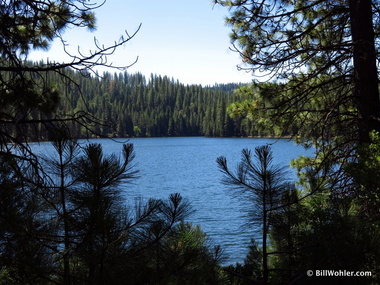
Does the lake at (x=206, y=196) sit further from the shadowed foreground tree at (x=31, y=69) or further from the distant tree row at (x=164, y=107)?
the distant tree row at (x=164, y=107)

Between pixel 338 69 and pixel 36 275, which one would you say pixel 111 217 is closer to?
pixel 36 275

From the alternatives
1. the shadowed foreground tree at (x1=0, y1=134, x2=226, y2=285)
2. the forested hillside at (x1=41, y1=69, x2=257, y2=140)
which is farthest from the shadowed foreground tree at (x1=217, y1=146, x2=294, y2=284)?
the forested hillside at (x1=41, y1=69, x2=257, y2=140)

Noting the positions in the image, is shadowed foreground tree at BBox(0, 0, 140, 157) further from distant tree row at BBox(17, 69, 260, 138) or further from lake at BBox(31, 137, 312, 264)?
distant tree row at BBox(17, 69, 260, 138)

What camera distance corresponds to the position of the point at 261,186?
3.30 metres

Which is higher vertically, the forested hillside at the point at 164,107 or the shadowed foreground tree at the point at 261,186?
the forested hillside at the point at 164,107

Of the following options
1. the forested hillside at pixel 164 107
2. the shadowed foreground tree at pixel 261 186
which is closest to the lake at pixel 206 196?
the shadowed foreground tree at pixel 261 186

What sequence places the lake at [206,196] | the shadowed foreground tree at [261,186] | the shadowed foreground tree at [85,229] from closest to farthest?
1. the shadowed foreground tree at [85,229]
2. the shadowed foreground tree at [261,186]
3. the lake at [206,196]

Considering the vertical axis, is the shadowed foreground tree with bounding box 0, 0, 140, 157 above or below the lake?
above

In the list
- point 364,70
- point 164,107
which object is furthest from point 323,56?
point 164,107

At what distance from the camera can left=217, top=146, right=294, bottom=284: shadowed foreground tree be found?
10.7ft

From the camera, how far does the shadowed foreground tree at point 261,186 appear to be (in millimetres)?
3260

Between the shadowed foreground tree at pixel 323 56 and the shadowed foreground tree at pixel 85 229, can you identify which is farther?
the shadowed foreground tree at pixel 323 56

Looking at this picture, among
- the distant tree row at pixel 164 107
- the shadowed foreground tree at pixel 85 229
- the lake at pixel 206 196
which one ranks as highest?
the distant tree row at pixel 164 107

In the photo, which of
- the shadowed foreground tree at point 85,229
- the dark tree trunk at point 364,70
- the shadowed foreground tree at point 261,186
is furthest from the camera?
the dark tree trunk at point 364,70
